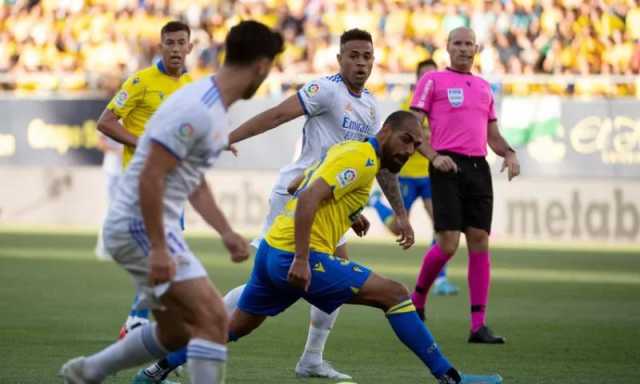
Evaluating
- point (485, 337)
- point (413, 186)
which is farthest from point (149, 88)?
point (413, 186)

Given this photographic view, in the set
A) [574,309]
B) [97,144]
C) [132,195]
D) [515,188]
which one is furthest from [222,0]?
[132,195]

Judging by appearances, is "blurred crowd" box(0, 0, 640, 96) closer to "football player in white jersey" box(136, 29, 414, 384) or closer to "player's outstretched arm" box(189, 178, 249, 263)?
"football player in white jersey" box(136, 29, 414, 384)

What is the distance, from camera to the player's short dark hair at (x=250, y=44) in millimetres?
6477

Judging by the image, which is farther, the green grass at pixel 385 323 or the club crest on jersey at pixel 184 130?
the green grass at pixel 385 323

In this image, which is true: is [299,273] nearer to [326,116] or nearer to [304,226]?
[304,226]

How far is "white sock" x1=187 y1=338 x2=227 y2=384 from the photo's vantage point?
650 cm

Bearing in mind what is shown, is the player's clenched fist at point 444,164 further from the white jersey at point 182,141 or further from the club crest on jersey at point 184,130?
the club crest on jersey at point 184,130

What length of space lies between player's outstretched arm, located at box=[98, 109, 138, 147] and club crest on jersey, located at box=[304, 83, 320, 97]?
1.43 metres

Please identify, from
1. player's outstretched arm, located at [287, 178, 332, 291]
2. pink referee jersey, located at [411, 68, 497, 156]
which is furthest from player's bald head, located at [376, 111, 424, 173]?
pink referee jersey, located at [411, 68, 497, 156]

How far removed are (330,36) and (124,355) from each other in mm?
22195

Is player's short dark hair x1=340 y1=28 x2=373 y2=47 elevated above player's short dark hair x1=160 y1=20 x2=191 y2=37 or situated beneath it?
situated beneath

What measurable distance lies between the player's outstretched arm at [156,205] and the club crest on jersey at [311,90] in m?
3.25

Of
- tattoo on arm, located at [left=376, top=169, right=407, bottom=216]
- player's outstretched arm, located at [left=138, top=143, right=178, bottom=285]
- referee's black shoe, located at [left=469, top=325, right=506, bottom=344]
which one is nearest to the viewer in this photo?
player's outstretched arm, located at [left=138, top=143, right=178, bottom=285]

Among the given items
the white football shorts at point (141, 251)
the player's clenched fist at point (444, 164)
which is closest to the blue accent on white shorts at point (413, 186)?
the player's clenched fist at point (444, 164)
